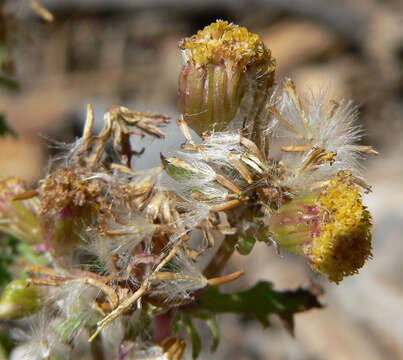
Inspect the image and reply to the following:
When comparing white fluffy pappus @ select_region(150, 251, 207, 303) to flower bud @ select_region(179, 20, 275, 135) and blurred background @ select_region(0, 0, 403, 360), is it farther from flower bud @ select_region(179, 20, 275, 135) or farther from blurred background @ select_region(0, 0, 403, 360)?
blurred background @ select_region(0, 0, 403, 360)

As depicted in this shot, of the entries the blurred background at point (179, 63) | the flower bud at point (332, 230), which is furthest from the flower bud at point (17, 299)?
the blurred background at point (179, 63)

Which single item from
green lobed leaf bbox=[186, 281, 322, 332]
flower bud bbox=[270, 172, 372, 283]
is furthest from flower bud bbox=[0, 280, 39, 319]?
flower bud bbox=[270, 172, 372, 283]

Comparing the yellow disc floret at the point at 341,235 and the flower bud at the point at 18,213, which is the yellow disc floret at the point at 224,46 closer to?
the yellow disc floret at the point at 341,235

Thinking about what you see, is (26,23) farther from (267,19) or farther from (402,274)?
(267,19)

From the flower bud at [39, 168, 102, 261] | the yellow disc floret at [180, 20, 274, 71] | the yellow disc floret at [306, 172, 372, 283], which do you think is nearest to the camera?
the yellow disc floret at [306, 172, 372, 283]

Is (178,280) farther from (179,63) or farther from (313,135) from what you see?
(179,63)

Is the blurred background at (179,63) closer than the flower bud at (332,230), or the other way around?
the flower bud at (332,230)

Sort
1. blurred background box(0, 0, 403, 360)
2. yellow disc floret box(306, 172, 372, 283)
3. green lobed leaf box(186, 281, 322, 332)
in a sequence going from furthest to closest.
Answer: blurred background box(0, 0, 403, 360), green lobed leaf box(186, 281, 322, 332), yellow disc floret box(306, 172, 372, 283)
